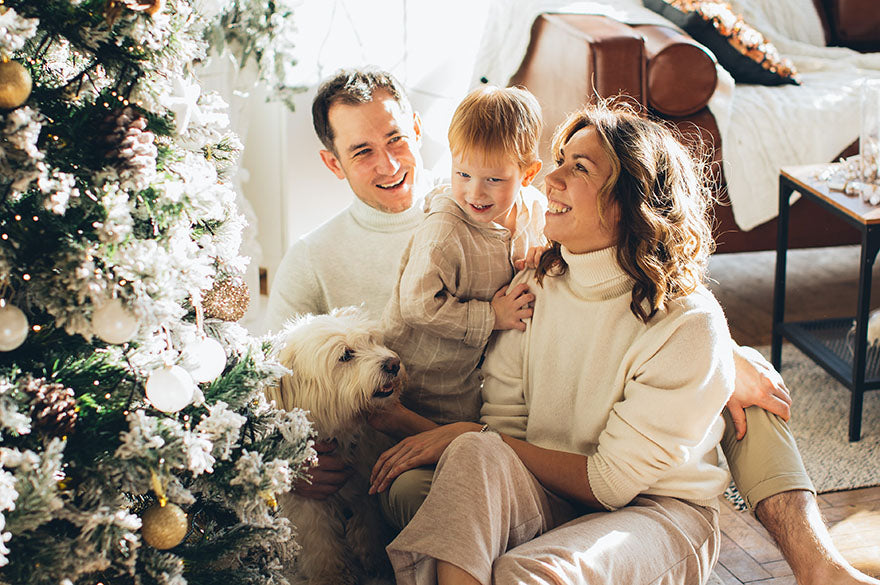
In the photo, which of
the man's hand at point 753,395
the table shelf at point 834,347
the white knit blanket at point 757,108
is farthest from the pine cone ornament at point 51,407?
the white knit blanket at point 757,108

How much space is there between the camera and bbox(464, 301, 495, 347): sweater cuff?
1.79 metres

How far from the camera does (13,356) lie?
1.14 m

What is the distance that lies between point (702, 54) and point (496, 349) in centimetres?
171

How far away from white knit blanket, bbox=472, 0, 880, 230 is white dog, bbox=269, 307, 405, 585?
66.9 inches

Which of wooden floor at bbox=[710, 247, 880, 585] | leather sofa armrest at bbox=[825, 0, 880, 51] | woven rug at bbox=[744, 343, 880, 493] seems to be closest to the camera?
wooden floor at bbox=[710, 247, 880, 585]

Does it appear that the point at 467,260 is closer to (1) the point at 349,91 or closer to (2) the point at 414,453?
(2) the point at 414,453

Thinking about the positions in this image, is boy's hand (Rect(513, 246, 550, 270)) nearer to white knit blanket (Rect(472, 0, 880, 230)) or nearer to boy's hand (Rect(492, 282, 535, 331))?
boy's hand (Rect(492, 282, 535, 331))

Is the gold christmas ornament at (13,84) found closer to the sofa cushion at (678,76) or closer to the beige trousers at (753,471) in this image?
the beige trousers at (753,471)

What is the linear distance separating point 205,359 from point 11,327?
0.26 meters

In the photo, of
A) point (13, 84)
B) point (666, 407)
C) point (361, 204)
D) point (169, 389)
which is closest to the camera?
point (13, 84)

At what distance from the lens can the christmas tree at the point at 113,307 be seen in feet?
3.44

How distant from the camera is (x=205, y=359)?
3.98 ft

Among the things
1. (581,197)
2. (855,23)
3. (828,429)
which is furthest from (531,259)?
(855,23)

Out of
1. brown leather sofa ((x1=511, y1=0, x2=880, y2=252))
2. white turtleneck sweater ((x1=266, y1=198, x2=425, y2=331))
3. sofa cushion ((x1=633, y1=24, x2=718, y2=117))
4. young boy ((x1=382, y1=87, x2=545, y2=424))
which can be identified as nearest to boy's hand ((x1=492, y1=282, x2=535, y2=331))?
young boy ((x1=382, y1=87, x2=545, y2=424))
